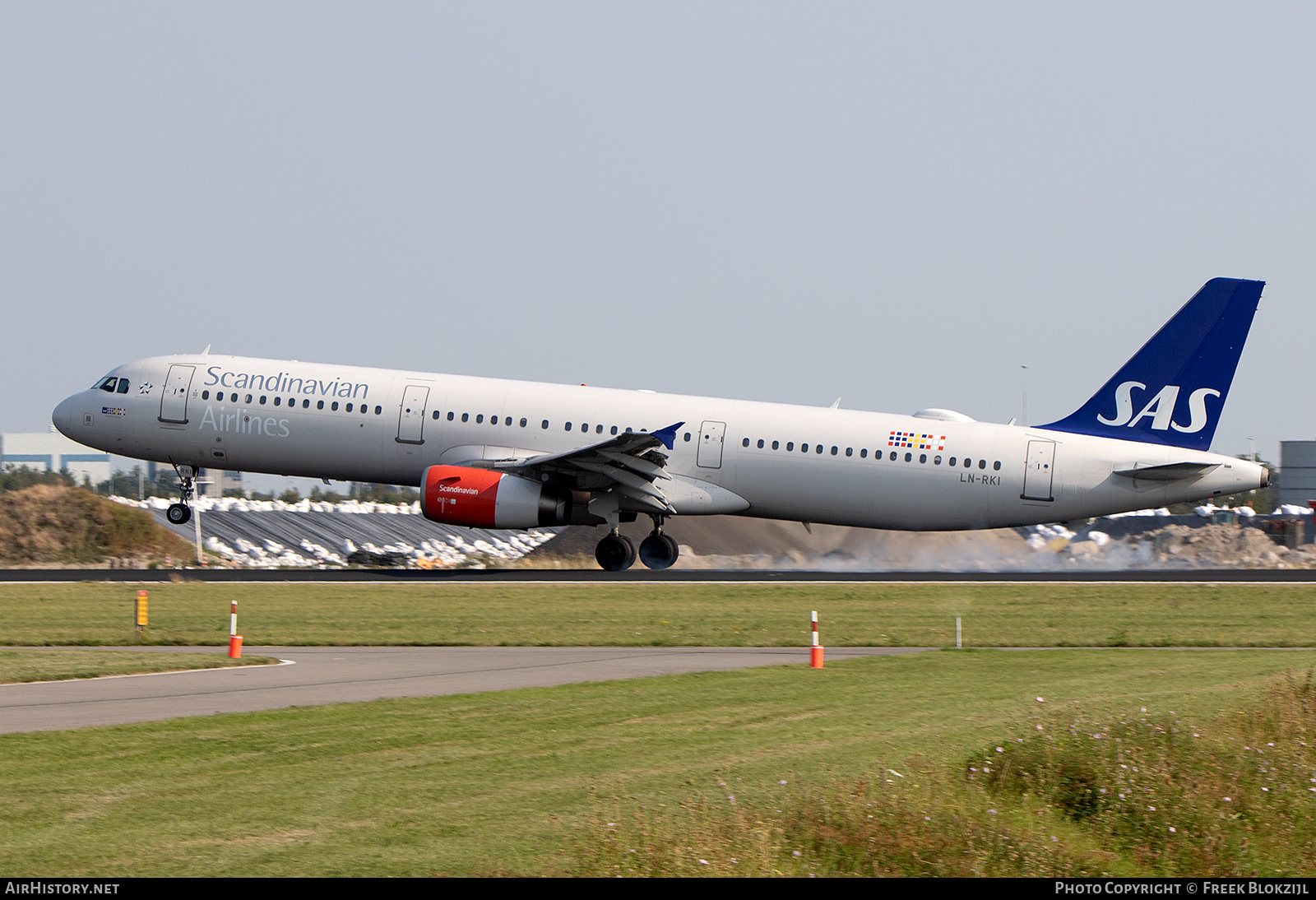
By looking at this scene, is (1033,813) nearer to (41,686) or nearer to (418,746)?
(418,746)

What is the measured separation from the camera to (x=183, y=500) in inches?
1492

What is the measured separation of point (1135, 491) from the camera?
36125mm

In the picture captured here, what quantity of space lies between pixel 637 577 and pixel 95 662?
1884 centimetres

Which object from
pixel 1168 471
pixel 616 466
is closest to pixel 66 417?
pixel 616 466

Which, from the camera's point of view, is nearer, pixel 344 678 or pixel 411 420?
pixel 344 678

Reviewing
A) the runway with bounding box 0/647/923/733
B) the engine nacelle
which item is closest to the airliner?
the engine nacelle

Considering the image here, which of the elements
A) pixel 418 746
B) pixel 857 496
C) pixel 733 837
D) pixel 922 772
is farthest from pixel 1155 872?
pixel 857 496

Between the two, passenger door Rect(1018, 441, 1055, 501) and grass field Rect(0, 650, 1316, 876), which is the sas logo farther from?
grass field Rect(0, 650, 1316, 876)

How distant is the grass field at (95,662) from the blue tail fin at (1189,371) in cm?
2483

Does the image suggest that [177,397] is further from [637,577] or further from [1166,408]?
[1166,408]

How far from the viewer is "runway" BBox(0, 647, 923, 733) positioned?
1489 centimetres

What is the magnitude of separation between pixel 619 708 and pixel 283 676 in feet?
16.8

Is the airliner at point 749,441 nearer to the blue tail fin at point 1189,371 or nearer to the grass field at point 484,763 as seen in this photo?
the blue tail fin at point 1189,371

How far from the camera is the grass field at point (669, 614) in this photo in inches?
918
